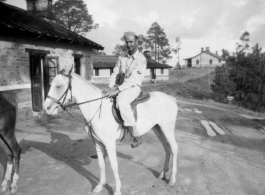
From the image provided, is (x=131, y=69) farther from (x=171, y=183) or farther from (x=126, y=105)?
(x=171, y=183)

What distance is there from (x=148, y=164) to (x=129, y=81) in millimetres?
2383

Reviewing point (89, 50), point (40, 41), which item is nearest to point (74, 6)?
point (89, 50)

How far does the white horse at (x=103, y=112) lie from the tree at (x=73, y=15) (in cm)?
3157

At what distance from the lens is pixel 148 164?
5215 millimetres

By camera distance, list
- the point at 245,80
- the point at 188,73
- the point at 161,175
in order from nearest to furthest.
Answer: the point at 161,175
the point at 245,80
the point at 188,73

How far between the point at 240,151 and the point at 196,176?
227cm

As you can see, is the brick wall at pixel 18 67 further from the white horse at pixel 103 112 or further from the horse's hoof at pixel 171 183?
the horse's hoof at pixel 171 183

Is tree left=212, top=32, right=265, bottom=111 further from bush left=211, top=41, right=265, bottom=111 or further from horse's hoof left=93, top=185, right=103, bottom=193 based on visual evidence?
horse's hoof left=93, top=185, right=103, bottom=193

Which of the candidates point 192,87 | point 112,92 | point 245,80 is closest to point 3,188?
point 112,92

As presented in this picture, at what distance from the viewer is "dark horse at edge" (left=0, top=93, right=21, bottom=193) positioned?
417 cm

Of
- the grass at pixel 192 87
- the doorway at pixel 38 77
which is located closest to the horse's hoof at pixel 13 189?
the doorway at pixel 38 77

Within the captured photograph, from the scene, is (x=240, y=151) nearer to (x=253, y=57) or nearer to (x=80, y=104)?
(x=80, y=104)

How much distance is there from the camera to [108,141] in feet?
12.1

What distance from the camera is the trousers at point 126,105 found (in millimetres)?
3652
